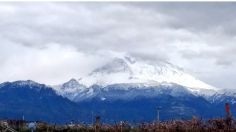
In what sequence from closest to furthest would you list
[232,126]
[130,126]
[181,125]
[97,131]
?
[232,126] → [181,125] → [97,131] → [130,126]

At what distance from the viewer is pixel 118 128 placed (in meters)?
51.1

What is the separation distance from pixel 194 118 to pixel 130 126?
36.2ft

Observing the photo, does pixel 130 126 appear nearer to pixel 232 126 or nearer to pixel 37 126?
pixel 37 126

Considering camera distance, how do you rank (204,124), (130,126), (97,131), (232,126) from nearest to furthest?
(232,126)
(204,124)
(97,131)
(130,126)

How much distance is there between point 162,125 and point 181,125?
5.52ft

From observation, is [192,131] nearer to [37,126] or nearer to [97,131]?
[97,131]

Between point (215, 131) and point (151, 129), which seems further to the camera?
point (151, 129)

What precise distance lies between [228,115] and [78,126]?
71.4 ft

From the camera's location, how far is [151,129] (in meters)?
44.5

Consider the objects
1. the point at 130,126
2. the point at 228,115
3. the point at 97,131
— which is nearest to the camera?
the point at 228,115

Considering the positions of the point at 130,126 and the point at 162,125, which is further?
the point at 130,126

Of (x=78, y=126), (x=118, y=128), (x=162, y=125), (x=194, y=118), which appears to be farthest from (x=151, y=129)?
(x=78, y=126)

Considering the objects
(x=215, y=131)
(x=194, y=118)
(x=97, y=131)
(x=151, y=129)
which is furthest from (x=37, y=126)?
(x=215, y=131)

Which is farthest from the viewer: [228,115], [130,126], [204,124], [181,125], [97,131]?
[130,126]
